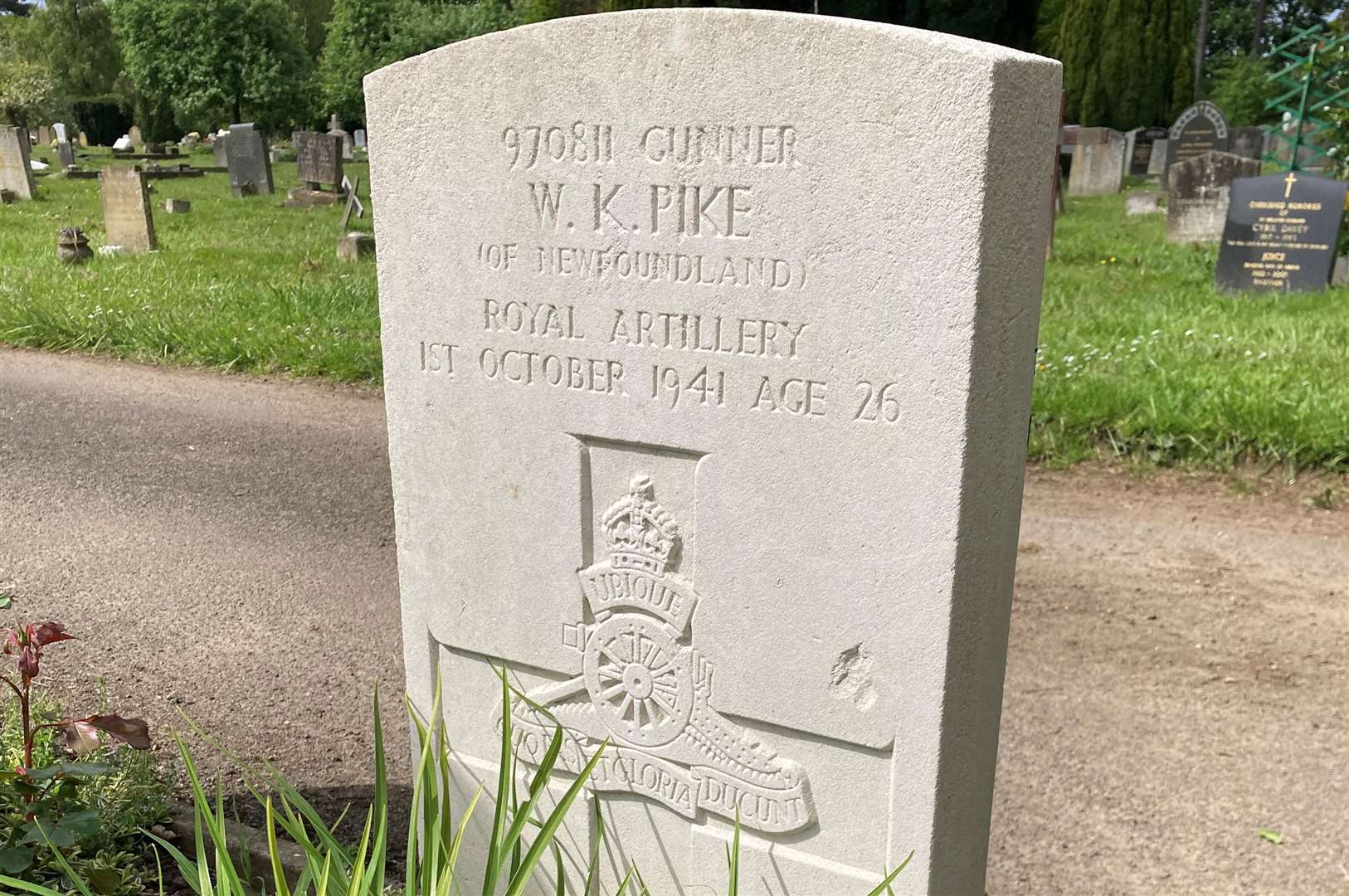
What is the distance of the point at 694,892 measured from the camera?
→ 87.5 inches

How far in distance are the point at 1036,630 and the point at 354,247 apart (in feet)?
26.2

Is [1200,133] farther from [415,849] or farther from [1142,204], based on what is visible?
[415,849]

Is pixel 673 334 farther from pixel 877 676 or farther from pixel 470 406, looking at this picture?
pixel 877 676

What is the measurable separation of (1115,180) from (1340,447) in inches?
615

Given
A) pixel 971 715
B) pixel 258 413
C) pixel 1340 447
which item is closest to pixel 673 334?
pixel 971 715

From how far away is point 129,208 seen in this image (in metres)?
10.9

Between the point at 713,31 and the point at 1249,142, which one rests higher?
the point at 713,31

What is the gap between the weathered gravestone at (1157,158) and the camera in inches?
846

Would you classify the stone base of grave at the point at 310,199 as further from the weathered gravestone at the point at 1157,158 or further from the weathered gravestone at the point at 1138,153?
the weathered gravestone at the point at 1138,153

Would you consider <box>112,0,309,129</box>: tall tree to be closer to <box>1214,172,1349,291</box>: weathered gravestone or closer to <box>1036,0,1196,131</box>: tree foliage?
A: <box>1036,0,1196,131</box>: tree foliage

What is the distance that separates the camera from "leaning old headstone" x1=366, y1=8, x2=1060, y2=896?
1.69 metres

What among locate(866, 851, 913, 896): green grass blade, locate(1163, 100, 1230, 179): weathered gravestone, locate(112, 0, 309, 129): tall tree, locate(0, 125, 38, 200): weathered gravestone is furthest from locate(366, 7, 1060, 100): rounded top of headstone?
locate(112, 0, 309, 129): tall tree

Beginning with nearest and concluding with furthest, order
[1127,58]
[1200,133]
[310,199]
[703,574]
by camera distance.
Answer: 1. [703,574]
2. [310,199]
3. [1200,133]
4. [1127,58]

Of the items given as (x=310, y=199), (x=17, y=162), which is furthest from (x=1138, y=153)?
(x=17, y=162)
